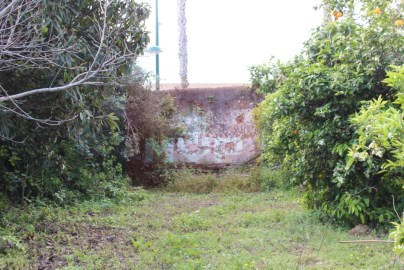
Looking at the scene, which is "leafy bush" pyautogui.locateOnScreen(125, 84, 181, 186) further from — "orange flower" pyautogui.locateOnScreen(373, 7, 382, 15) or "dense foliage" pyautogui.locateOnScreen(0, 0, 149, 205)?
"orange flower" pyautogui.locateOnScreen(373, 7, 382, 15)

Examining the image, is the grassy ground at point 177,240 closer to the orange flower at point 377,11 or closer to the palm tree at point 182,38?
the orange flower at point 377,11

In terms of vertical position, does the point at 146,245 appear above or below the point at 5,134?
below

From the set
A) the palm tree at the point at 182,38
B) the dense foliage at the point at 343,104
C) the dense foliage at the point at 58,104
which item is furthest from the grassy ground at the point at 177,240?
the palm tree at the point at 182,38

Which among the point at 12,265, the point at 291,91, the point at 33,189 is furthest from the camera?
the point at 33,189

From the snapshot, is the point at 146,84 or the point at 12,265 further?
the point at 146,84

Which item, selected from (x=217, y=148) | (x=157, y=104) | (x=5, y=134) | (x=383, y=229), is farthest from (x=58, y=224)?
(x=217, y=148)

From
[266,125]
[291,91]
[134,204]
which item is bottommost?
[134,204]

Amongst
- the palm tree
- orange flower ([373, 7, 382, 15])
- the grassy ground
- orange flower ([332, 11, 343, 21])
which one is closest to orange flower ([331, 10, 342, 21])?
orange flower ([332, 11, 343, 21])

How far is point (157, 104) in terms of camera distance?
1161cm

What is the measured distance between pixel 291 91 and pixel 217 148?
778 centimetres

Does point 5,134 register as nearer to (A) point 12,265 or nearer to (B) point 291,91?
(A) point 12,265

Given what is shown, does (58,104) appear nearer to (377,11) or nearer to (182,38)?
(377,11)

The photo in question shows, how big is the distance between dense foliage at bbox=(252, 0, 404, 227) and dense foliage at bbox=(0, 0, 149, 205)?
234cm

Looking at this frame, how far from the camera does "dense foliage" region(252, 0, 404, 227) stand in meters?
6.12
